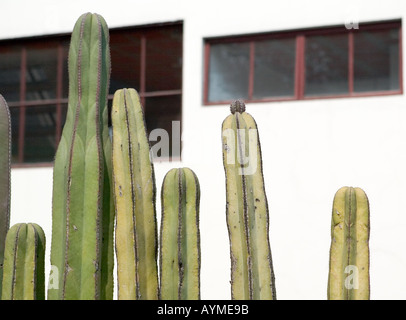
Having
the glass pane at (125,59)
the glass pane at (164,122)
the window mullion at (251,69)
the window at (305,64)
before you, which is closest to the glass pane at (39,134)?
the glass pane at (125,59)

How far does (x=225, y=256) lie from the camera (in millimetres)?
7758

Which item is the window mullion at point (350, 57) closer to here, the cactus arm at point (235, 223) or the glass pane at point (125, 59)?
the glass pane at point (125, 59)

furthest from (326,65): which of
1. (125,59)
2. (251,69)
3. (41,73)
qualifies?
(41,73)

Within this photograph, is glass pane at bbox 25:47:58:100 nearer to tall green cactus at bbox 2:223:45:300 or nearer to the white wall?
the white wall

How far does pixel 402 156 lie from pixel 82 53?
3.91m

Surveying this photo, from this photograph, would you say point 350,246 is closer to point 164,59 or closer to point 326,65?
point 326,65

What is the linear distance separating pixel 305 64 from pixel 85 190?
430cm

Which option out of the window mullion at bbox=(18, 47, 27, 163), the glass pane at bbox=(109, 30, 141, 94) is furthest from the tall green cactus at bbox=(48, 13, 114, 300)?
the window mullion at bbox=(18, 47, 27, 163)

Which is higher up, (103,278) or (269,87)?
(269,87)

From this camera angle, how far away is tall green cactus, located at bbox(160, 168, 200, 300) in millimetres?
3951

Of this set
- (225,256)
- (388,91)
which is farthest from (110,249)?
(388,91)

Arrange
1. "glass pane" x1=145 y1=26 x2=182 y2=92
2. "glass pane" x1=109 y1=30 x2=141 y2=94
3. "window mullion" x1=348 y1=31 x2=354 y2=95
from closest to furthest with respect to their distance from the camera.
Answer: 1. "window mullion" x1=348 y1=31 x2=354 y2=95
2. "glass pane" x1=145 y1=26 x2=182 y2=92
3. "glass pane" x1=109 y1=30 x2=141 y2=94

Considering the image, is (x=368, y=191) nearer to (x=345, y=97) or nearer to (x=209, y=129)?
(x=345, y=97)
